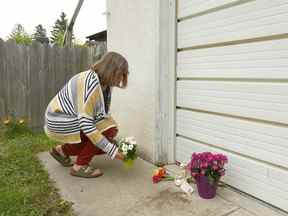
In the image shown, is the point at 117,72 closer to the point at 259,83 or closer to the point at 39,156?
the point at 259,83

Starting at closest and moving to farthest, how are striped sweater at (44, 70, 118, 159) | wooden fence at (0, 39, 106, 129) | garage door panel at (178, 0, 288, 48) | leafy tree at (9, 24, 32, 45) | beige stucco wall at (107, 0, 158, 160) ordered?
garage door panel at (178, 0, 288, 48) → striped sweater at (44, 70, 118, 159) → beige stucco wall at (107, 0, 158, 160) → wooden fence at (0, 39, 106, 129) → leafy tree at (9, 24, 32, 45)

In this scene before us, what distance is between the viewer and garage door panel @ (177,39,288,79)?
6.26 feet

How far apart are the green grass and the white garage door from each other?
129 cm

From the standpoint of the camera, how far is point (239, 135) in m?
2.22

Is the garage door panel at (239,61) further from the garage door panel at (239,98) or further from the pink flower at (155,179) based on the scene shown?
the pink flower at (155,179)

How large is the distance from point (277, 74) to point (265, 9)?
45 centimetres

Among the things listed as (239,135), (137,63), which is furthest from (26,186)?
(239,135)

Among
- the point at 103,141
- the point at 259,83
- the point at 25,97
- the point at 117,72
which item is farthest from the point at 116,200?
the point at 25,97

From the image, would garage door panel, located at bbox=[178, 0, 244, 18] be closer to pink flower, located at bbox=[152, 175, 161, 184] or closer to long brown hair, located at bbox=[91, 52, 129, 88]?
long brown hair, located at bbox=[91, 52, 129, 88]

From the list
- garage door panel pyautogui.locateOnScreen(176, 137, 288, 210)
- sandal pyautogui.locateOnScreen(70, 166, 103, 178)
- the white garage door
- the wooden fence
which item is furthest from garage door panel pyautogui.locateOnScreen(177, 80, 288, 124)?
the wooden fence

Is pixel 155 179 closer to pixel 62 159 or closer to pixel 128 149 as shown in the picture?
pixel 128 149

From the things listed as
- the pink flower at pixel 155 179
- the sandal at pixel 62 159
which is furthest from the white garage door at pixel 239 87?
the sandal at pixel 62 159

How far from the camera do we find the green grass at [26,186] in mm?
2111

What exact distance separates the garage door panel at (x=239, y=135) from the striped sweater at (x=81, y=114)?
2.46 ft
